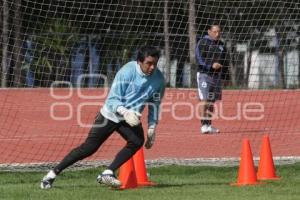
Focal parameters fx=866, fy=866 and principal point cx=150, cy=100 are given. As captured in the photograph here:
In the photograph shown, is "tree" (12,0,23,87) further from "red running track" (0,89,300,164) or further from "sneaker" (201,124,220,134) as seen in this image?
"sneaker" (201,124,220,134)

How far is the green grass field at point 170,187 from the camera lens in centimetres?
852

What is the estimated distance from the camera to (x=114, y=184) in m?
8.88

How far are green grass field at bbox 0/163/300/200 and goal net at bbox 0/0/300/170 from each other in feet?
2.73

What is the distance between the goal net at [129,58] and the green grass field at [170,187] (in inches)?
32.7

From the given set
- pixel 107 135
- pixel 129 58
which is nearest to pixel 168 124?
pixel 129 58

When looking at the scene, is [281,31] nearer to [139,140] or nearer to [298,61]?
[298,61]

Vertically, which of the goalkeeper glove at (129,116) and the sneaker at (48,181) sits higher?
the goalkeeper glove at (129,116)

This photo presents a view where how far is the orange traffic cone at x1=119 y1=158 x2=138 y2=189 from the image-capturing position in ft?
30.8

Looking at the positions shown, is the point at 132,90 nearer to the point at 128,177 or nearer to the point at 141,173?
the point at 128,177

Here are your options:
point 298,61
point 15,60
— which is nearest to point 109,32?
point 15,60

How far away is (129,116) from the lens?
8742mm

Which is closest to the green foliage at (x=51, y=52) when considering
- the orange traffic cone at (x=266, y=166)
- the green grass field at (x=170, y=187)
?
the green grass field at (x=170, y=187)

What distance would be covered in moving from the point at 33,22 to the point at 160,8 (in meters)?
2.90

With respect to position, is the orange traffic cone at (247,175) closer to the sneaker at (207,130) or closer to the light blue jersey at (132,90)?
the light blue jersey at (132,90)
